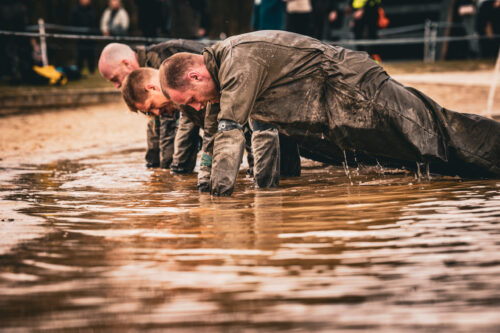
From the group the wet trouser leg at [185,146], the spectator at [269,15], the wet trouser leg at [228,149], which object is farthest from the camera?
the spectator at [269,15]

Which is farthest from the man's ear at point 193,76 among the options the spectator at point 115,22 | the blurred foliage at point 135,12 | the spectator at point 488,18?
the blurred foliage at point 135,12

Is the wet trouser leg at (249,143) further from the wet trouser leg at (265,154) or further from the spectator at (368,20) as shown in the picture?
the spectator at (368,20)

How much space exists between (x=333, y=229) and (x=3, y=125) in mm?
6603

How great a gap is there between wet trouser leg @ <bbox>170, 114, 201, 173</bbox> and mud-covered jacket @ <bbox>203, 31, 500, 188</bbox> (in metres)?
1.08

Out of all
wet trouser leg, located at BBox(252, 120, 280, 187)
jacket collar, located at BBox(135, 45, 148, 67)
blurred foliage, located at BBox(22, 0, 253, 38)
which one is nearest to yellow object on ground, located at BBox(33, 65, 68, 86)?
blurred foliage, located at BBox(22, 0, 253, 38)

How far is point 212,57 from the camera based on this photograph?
11.6ft

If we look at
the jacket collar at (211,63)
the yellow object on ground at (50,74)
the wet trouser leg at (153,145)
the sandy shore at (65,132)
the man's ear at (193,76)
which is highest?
the jacket collar at (211,63)

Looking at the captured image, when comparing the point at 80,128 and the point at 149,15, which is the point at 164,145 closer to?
the point at 80,128

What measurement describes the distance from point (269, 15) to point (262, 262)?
6.63 meters

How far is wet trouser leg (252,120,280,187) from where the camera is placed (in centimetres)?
401

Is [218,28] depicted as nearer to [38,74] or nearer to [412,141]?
[38,74]

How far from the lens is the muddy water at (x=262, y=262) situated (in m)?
Result: 1.74

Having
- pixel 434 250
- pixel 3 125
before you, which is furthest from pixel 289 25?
pixel 434 250

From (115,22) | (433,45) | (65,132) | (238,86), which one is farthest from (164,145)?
(433,45)
